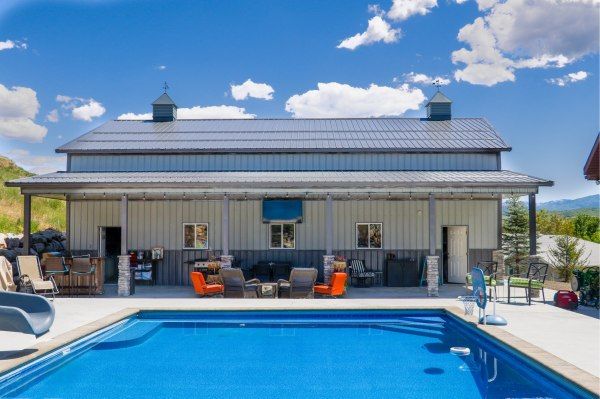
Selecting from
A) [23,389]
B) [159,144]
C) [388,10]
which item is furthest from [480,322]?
[388,10]

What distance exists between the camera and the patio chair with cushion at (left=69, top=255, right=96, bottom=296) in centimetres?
1289

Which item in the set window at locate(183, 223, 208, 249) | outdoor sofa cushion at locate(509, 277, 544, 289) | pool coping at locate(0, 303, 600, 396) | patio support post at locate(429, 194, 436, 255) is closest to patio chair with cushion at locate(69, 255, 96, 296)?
pool coping at locate(0, 303, 600, 396)

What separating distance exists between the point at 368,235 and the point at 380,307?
5.31 m

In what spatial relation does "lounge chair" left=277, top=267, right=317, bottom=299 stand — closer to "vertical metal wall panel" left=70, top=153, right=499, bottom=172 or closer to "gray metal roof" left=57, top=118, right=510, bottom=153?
"vertical metal wall panel" left=70, top=153, right=499, bottom=172

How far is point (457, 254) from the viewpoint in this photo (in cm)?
1638

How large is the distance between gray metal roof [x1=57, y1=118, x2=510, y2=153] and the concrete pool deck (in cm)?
499

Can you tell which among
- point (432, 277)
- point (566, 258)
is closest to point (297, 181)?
point (432, 277)

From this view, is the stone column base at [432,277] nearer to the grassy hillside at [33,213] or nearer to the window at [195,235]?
the window at [195,235]

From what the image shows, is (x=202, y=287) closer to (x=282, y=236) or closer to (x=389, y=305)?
(x=282, y=236)

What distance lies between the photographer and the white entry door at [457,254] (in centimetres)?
1623

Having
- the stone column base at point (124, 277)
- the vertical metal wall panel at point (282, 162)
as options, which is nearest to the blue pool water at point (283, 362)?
the stone column base at point (124, 277)

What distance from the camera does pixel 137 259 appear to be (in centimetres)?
1581

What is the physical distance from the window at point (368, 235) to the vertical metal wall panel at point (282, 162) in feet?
6.60

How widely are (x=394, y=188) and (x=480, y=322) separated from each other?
15.7ft
